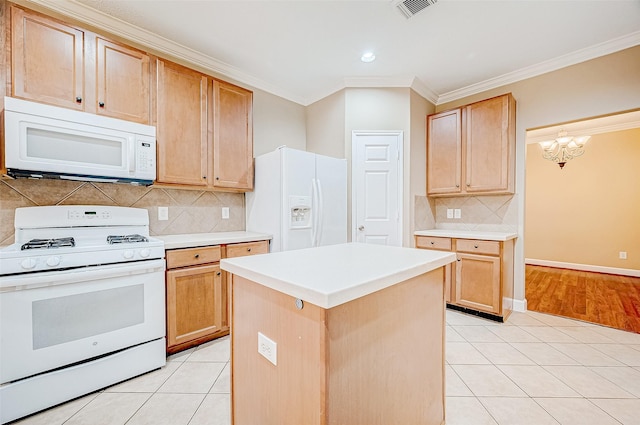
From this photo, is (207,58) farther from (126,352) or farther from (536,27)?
(536,27)

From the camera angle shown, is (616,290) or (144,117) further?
(616,290)

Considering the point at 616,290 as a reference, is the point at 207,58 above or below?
above

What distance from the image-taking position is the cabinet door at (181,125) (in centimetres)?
221

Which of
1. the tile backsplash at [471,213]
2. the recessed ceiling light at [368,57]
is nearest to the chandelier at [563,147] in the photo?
the tile backsplash at [471,213]

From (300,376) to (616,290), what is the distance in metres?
5.06

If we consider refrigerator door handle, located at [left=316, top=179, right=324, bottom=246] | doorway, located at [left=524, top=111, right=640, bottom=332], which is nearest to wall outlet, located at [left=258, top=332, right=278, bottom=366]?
refrigerator door handle, located at [left=316, top=179, right=324, bottom=246]

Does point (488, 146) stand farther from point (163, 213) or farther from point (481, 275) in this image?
point (163, 213)

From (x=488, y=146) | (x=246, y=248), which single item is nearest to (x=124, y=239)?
(x=246, y=248)

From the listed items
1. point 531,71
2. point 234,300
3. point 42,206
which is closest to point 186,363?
point 234,300

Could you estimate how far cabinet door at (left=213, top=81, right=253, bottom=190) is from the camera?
2.55 m

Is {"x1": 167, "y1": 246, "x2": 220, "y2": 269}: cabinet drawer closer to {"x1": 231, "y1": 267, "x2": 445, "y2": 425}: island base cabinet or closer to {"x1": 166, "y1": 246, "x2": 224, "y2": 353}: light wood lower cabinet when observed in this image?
{"x1": 166, "y1": 246, "x2": 224, "y2": 353}: light wood lower cabinet

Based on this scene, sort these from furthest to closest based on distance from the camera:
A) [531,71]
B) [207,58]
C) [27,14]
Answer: [531,71], [207,58], [27,14]

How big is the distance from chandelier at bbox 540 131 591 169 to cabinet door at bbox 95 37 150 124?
225 inches

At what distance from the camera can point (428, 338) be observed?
1.21m
